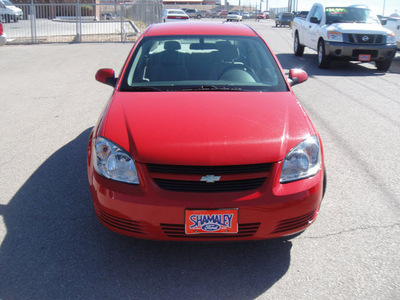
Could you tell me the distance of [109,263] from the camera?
10.5 ft

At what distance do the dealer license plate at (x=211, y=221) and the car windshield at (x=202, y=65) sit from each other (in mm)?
1490

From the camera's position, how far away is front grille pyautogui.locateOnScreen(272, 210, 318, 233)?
3007 mm

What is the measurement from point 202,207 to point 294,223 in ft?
2.14

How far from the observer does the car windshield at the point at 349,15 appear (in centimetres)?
1305

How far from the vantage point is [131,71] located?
14.3 ft

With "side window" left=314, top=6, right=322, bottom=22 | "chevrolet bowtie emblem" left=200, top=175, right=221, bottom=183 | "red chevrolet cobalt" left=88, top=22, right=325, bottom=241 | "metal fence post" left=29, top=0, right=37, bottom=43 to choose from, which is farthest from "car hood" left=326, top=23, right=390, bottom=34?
"metal fence post" left=29, top=0, right=37, bottom=43

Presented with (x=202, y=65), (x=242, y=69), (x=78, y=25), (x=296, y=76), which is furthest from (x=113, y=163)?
(x=78, y=25)

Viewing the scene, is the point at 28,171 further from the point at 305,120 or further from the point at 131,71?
the point at 305,120

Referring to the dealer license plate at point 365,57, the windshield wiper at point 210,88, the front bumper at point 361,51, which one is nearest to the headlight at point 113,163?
the windshield wiper at point 210,88

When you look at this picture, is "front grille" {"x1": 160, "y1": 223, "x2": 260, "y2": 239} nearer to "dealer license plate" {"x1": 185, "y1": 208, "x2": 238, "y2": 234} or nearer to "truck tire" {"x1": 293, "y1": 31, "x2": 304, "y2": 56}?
"dealer license plate" {"x1": 185, "y1": 208, "x2": 238, "y2": 234}

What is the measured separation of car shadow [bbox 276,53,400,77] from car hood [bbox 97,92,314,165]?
8.31 metres

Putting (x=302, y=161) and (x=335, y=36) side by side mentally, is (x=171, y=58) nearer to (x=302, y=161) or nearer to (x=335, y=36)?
(x=302, y=161)

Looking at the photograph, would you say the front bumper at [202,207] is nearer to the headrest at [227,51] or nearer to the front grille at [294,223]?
the front grille at [294,223]

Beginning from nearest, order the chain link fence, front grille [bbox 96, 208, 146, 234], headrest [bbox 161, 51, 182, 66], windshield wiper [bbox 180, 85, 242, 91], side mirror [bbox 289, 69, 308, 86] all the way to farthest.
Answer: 1. front grille [bbox 96, 208, 146, 234]
2. windshield wiper [bbox 180, 85, 242, 91]
3. headrest [bbox 161, 51, 182, 66]
4. side mirror [bbox 289, 69, 308, 86]
5. the chain link fence
